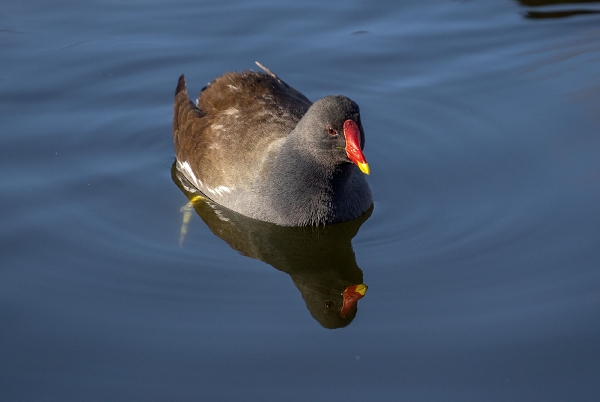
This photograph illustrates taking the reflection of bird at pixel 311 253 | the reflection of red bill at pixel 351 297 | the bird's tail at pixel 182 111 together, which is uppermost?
the bird's tail at pixel 182 111

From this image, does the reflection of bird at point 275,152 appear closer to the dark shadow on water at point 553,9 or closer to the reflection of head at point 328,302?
the reflection of head at point 328,302

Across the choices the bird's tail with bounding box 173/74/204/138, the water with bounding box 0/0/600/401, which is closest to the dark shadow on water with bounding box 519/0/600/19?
the water with bounding box 0/0/600/401

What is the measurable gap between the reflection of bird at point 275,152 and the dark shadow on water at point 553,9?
381 centimetres

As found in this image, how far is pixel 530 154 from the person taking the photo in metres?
7.20

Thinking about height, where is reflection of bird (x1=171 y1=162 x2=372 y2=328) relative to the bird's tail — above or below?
below

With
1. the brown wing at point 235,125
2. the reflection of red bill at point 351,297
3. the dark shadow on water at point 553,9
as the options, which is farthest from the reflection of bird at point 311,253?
the dark shadow on water at point 553,9

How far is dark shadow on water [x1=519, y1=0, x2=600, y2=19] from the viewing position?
9648 mm

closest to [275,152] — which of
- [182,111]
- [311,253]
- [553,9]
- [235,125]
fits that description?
[235,125]

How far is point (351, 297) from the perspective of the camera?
5.68 meters

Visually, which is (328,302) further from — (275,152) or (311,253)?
(275,152)

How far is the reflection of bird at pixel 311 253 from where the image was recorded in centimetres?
565

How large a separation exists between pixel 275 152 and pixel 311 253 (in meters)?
0.81

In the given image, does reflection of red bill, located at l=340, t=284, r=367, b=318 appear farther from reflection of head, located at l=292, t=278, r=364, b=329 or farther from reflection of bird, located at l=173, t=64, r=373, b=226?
reflection of bird, located at l=173, t=64, r=373, b=226

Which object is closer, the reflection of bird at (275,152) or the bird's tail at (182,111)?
the reflection of bird at (275,152)
